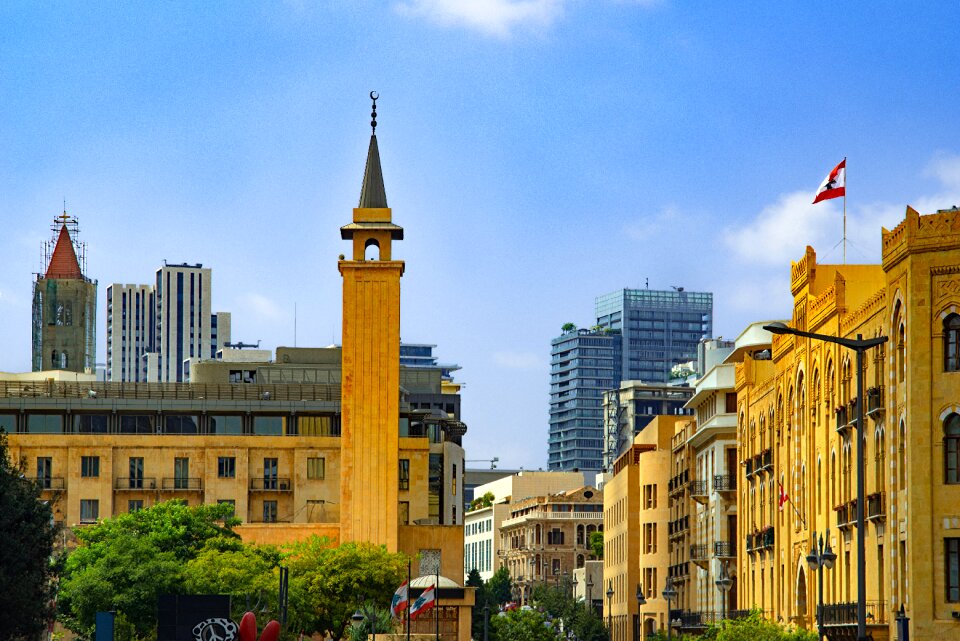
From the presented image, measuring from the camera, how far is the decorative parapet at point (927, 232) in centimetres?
6253

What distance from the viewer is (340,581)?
338 ft

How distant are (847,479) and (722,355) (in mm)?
78494

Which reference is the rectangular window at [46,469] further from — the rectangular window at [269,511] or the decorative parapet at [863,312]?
the decorative parapet at [863,312]

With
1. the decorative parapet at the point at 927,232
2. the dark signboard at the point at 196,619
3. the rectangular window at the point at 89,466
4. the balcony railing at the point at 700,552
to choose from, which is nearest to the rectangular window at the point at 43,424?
the rectangular window at the point at 89,466

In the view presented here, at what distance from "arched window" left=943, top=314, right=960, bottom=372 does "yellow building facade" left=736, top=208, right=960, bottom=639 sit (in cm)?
3

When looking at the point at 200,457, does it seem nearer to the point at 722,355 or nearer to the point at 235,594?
the point at 235,594

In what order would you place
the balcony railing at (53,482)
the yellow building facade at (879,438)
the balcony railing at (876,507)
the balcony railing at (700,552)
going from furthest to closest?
1. the balcony railing at (53,482)
2. the balcony railing at (700,552)
3. the balcony railing at (876,507)
4. the yellow building facade at (879,438)

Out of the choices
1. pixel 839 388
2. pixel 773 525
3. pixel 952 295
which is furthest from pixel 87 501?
pixel 952 295

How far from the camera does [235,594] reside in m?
92.6

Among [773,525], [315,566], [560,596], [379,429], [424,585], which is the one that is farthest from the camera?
[560,596]

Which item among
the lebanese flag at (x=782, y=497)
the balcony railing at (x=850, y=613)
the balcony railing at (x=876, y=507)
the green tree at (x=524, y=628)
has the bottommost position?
the green tree at (x=524, y=628)

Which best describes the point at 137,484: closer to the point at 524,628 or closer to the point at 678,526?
the point at 524,628

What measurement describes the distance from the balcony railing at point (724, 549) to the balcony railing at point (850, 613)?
2749 centimetres

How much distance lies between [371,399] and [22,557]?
57796 millimetres
